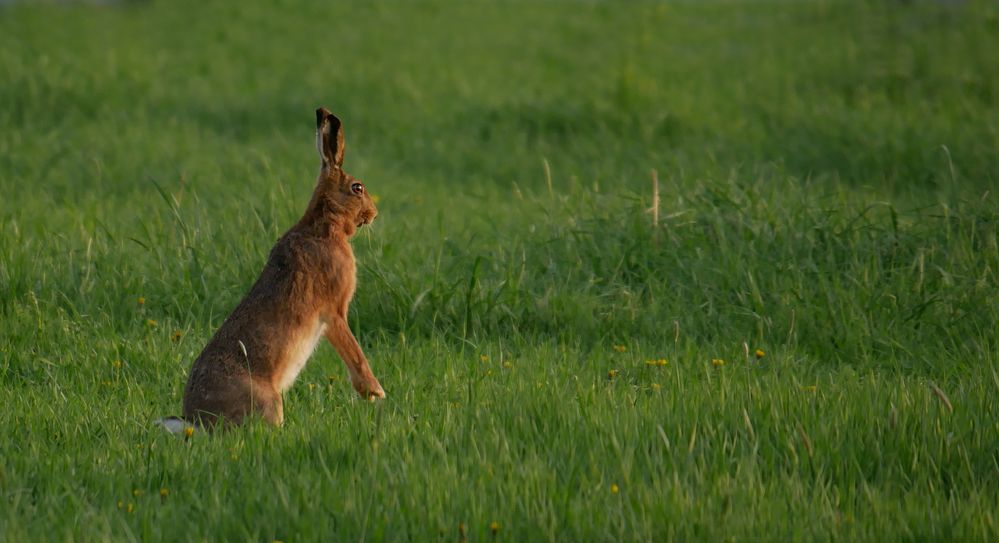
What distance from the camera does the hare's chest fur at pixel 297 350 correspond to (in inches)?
174

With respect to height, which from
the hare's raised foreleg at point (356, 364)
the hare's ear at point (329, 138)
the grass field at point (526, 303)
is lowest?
the grass field at point (526, 303)

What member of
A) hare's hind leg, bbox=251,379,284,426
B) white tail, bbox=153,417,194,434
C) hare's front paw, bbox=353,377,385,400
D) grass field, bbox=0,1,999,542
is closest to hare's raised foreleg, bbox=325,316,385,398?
hare's front paw, bbox=353,377,385,400

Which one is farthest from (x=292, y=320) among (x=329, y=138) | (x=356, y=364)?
(x=329, y=138)

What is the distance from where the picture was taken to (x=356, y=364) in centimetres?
452

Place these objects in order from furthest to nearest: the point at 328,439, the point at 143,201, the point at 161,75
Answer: the point at 161,75
the point at 143,201
the point at 328,439

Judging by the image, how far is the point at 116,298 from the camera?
6.02m

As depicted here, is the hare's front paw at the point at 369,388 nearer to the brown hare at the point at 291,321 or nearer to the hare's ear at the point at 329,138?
the brown hare at the point at 291,321

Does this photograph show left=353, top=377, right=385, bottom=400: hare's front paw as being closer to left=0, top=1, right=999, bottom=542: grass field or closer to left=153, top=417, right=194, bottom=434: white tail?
left=0, top=1, right=999, bottom=542: grass field

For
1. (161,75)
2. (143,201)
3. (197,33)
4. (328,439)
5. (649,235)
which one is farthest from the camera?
(197,33)

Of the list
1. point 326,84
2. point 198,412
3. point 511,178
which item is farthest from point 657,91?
point 198,412

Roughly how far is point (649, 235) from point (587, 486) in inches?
123

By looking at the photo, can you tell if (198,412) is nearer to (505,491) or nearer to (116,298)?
(505,491)

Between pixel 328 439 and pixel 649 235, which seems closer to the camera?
pixel 328 439

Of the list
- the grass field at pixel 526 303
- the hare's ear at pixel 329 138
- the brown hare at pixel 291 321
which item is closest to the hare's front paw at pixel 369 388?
the brown hare at pixel 291 321
